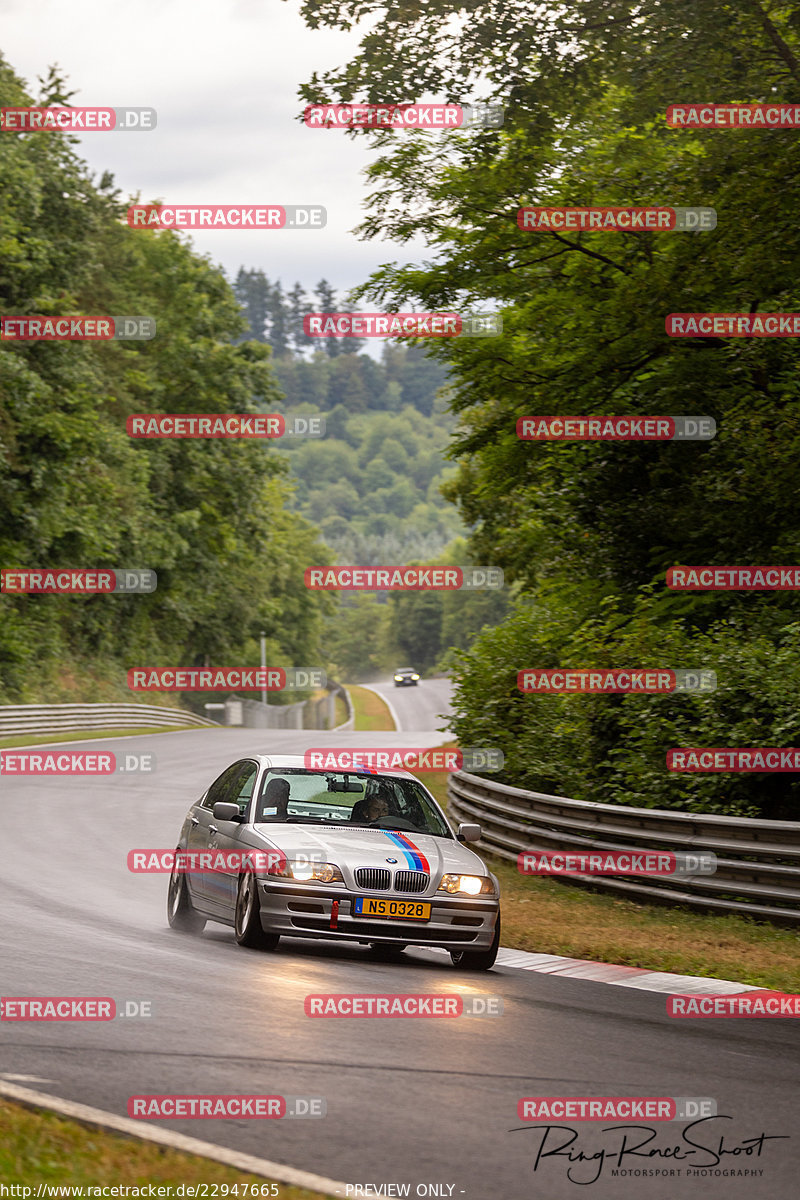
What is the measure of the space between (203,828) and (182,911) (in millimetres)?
689

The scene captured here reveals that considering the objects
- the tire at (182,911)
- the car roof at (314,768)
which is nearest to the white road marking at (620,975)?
the car roof at (314,768)

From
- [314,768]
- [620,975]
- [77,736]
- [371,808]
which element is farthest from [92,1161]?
[77,736]

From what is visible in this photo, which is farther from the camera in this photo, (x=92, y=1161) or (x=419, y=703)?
(x=419, y=703)

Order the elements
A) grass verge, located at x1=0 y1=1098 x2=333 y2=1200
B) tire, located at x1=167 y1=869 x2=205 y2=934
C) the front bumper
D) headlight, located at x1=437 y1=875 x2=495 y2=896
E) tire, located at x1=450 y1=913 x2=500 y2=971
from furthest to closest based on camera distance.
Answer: tire, located at x1=167 y1=869 x2=205 y2=934 < tire, located at x1=450 y1=913 x2=500 y2=971 < headlight, located at x1=437 y1=875 x2=495 y2=896 < the front bumper < grass verge, located at x1=0 y1=1098 x2=333 y2=1200

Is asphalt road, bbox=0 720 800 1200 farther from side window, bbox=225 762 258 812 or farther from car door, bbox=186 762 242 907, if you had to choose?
side window, bbox=225 762 258 812

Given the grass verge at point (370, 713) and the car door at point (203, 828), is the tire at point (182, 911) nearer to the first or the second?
the car door at point (203, 828)

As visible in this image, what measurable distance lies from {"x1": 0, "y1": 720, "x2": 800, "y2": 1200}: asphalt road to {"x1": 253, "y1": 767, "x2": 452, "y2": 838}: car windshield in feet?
3.15

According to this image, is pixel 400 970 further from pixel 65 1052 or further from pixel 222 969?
pixel 65 1052

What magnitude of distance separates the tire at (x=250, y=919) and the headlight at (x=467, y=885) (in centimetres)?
122

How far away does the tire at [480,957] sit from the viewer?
10562 millimetres

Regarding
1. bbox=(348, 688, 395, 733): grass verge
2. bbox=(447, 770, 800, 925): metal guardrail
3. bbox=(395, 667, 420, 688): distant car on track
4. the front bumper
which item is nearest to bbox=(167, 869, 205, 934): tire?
the front bumper

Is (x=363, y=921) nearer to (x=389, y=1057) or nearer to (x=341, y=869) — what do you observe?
(x=341, y=869)

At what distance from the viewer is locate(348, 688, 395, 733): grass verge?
94562 mm

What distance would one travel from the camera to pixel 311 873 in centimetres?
1014
